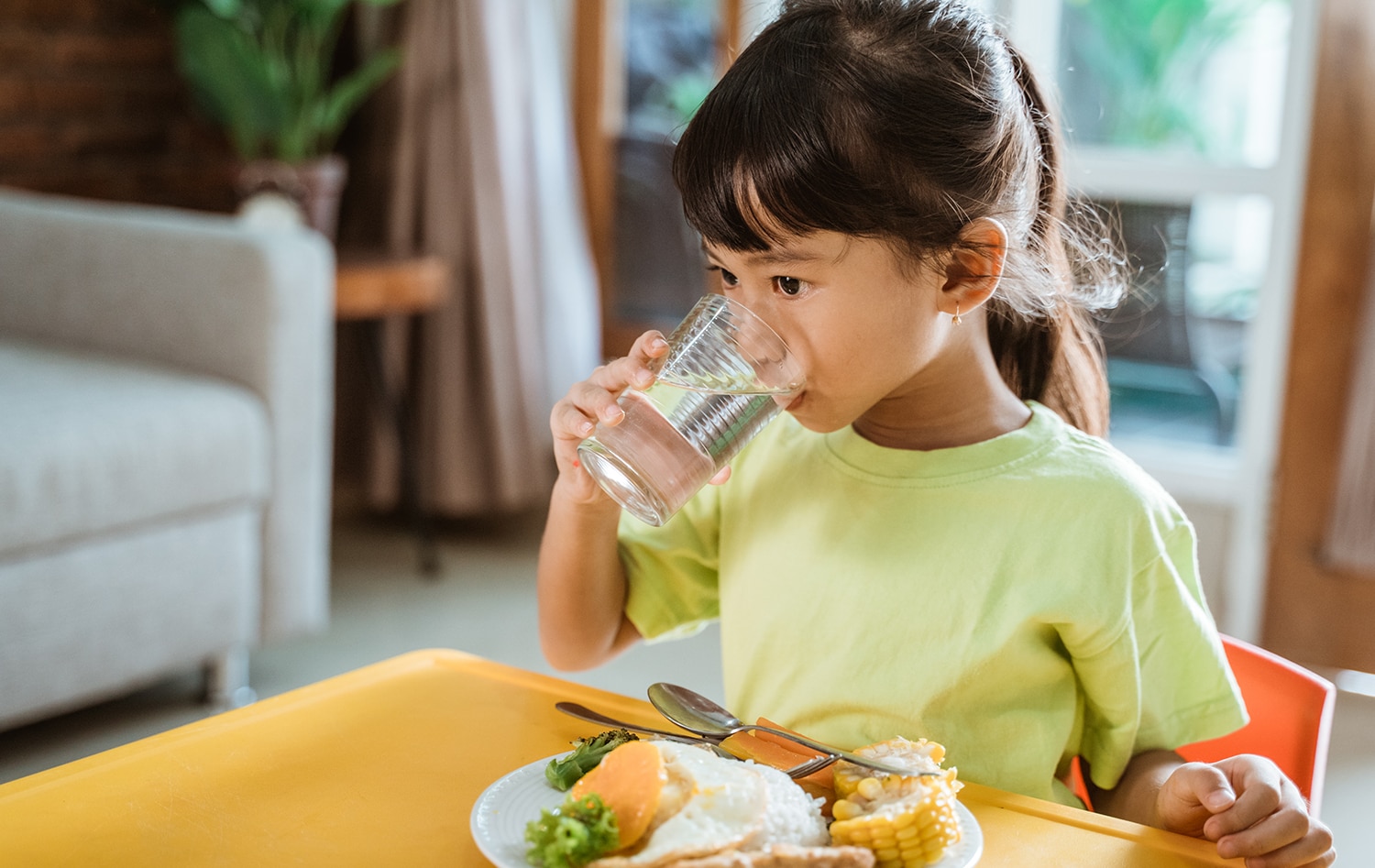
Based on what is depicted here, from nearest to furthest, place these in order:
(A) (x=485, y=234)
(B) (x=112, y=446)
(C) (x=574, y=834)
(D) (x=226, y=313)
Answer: (C) (x=574, y=834) < (B) (x=112, y=446) < (D) (x=226, y=313) < (A) (x=485, y=234)

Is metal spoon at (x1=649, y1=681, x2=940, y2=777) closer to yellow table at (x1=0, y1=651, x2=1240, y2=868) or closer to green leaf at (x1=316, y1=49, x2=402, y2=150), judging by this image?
yellow table at (x1=0, y1=651, x2=1240, y2=868)

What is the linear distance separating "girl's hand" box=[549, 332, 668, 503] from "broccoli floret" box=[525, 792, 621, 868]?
0.27m

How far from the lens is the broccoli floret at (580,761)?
695 mm

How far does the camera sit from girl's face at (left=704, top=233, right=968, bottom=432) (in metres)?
0.87

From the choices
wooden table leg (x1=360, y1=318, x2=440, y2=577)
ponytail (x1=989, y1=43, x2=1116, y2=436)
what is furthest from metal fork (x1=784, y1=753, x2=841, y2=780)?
wooden table leg (x1=360, y1=318, x2=440, y2=577)

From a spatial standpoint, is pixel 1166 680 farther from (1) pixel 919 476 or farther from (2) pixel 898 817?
(2) pixel 898 817


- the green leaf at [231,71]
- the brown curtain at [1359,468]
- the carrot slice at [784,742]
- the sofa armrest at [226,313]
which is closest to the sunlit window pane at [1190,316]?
the brown curtain at [1359,468]

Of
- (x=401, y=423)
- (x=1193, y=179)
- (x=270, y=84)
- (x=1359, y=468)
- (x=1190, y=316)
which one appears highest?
(x=270, y=84)

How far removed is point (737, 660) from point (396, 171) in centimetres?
226

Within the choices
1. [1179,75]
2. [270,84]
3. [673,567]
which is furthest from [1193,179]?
[673,567]

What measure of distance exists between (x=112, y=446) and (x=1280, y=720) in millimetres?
1571

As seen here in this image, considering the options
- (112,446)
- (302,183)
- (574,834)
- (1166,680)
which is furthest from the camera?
(302,183)

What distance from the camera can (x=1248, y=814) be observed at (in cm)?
72

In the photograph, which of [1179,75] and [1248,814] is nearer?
[1248,814]
